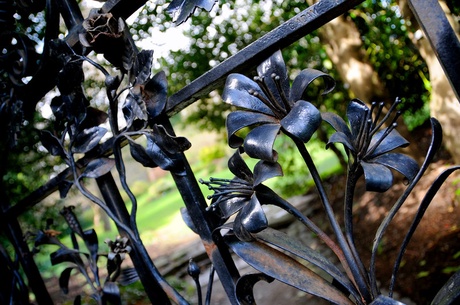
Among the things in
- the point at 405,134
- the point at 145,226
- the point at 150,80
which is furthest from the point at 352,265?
the point at 145,226

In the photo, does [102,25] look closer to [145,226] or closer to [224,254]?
[224,254]

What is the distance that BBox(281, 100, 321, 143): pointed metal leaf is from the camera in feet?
2.02

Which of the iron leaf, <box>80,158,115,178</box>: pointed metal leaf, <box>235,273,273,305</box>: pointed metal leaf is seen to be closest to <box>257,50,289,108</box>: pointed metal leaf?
<box>235,273,273,305</box>: pointed metal leaf

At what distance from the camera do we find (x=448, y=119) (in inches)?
126

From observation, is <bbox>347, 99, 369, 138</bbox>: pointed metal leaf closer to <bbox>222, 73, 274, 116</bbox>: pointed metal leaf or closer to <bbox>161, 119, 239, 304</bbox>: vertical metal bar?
<bbox>222, 73, 274, 116</bbox>: pointed metal leaf

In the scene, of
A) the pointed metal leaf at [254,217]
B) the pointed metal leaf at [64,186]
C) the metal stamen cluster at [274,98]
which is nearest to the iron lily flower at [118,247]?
the pointed metal leaf at [64,186]

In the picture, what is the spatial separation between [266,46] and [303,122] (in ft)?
0.64

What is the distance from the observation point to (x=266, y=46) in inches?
28.9

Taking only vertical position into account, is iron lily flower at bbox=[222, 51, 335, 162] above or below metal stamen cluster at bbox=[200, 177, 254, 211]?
above

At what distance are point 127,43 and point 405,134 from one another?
401 cm

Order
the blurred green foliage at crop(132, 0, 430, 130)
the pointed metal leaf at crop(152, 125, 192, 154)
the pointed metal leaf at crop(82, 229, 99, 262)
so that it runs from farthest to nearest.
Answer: the blurred green foliage at crop(132, 0, 430, 130) → the pointed metal leaf at crop(82, 229, 99, 262) → the pointed metal leaf at crop(152, 125, 192, 154)

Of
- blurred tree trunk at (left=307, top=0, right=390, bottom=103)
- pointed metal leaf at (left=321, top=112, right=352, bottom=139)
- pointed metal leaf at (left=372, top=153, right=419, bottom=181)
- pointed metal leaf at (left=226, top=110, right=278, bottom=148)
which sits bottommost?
pointed metal leaf at (left=372, top=153, right=419, bottom=181)

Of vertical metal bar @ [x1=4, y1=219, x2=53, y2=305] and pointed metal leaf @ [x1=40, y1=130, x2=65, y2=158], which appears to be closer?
pointed metal leaf @ [x1=40, y1=130, x2=65, y2=158]

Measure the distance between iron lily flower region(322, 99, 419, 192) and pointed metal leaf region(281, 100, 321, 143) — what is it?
1.5 inches
